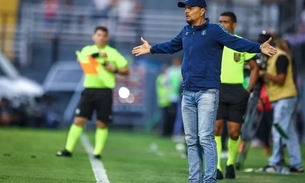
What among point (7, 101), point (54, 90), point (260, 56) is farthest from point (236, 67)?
point (54, 90)

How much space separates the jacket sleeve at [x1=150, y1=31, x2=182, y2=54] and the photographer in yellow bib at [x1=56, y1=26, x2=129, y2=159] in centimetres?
506

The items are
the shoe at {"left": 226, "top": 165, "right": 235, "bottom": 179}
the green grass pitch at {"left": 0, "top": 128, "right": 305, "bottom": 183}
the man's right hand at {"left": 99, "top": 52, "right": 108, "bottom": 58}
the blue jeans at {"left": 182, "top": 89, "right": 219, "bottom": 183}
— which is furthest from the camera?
the man's right hand at {"left": 99, "top": 52, "right": 108, "bottom": 58}

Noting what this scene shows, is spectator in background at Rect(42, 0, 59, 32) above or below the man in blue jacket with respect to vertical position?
below

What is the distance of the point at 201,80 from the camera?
1237 cm

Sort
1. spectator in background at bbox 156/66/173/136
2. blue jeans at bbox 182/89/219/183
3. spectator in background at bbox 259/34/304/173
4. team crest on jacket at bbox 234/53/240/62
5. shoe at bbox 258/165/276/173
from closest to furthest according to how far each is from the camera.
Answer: blue jeans at bbox 182/89/219/183
team crest on jacket at bbox 234/53/240/62
shoe at bbox 258/165/276/173
spectator in background at bbox 259/34/304/173
spectator in background at bbox 156/66/173/136

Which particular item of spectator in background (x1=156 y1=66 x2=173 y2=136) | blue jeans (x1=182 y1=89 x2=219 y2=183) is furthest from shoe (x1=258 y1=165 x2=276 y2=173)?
spectator in background (x1=156 y1=66 x2=173 y2=136)

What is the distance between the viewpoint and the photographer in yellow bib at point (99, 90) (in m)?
17.9

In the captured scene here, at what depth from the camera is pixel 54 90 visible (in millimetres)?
33500

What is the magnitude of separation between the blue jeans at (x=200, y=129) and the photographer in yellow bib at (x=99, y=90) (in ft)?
18.0

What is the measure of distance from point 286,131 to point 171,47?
474 cm

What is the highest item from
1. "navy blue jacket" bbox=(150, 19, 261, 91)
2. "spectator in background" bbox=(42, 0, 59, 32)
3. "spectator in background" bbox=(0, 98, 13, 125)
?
"navy blue jacket" bbox=(150, 19, 261, 91)

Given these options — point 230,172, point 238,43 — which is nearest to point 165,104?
point 230,172

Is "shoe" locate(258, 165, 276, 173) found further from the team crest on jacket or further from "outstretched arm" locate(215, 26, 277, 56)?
"outstretched arm" locate(215, 26, 277, 56)

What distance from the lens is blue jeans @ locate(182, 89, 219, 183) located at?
12.3 metres
